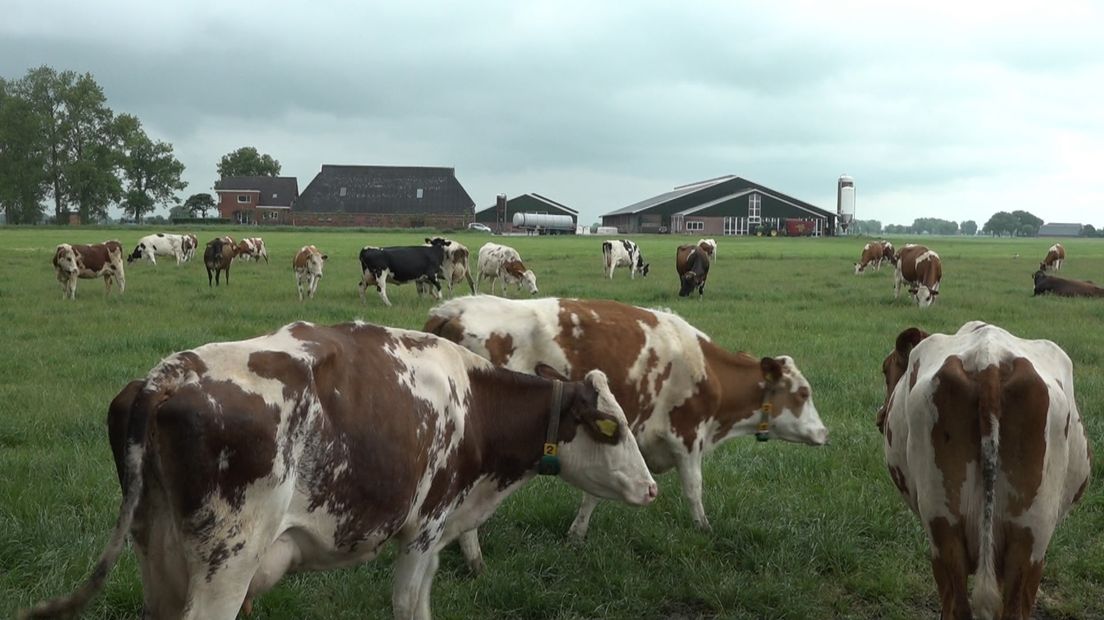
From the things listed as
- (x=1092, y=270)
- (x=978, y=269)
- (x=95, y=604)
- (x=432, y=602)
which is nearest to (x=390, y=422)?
(x=432, y=602)

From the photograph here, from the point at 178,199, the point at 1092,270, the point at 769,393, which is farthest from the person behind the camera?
the point at 178,199

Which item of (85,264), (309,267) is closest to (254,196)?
(85,264)

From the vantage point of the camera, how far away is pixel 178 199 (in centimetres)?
9719

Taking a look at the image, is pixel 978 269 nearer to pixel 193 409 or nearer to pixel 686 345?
pixel 686 345

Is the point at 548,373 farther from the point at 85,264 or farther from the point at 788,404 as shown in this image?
the point at 85,264

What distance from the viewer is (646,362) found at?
6.50 m

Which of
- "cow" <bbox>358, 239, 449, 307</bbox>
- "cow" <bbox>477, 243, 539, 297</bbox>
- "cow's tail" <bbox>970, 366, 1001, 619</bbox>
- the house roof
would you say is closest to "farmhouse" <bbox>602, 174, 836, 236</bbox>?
the house roof

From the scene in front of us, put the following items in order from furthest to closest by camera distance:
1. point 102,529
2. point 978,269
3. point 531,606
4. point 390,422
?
point 978,269
point 102,529
point 531,606
point 390,422

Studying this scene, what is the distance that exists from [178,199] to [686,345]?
101 m

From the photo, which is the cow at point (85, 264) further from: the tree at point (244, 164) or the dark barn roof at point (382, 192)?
the tree at point (244, 164)

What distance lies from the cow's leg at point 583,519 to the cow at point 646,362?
0.49ft

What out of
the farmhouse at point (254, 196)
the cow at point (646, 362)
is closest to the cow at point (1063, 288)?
the cow at point (646, 362)

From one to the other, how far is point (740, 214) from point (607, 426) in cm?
8738

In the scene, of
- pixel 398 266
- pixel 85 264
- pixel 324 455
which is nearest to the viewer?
pixel 324 455
